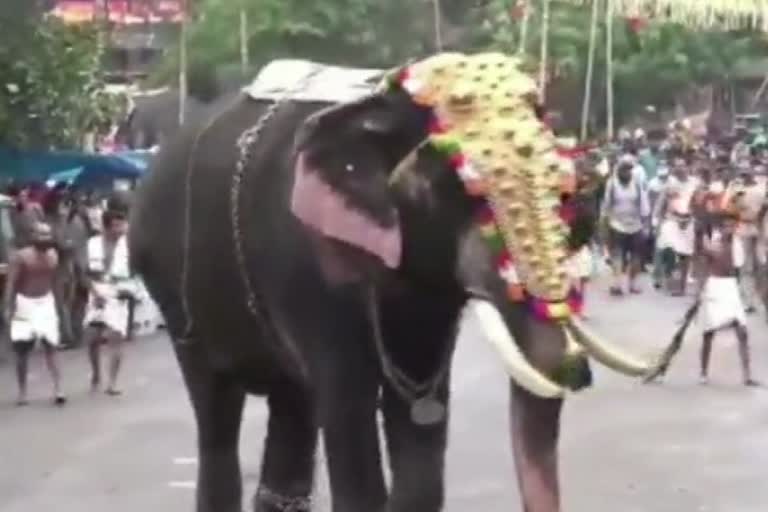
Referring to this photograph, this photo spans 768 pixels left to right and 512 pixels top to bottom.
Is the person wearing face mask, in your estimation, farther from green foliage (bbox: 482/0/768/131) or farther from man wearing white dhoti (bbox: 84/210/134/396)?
green foliage (bbox: 482/0/768/131)

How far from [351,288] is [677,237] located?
17788mm

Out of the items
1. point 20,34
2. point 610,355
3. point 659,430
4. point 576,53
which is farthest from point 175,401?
point 576,53

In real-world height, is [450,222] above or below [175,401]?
above

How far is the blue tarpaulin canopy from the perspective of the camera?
21766 mm

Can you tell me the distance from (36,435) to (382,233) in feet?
25.9

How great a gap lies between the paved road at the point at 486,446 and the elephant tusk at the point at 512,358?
3936mm

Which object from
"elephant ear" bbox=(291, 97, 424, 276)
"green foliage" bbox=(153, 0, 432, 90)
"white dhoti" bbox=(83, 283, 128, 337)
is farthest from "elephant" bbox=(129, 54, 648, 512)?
"green foliage" bbox=(153, 0, 432, 90)

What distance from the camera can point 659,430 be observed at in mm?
12695

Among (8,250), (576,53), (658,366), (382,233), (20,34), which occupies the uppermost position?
(382,233)

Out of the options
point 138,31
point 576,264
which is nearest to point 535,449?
point 576,264

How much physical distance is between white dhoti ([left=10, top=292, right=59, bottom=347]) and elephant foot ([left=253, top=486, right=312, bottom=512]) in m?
7.66

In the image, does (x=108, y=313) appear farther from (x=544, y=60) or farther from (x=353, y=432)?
(x=353, y=432)

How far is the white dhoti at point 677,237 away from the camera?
76.9 ft

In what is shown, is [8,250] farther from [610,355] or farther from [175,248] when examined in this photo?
[610,355]
